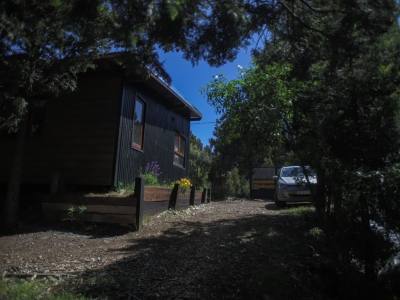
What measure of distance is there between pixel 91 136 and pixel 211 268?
6293 mm

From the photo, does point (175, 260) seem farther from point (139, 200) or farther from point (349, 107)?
point (349, 107)

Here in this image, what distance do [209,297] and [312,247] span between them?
299cm

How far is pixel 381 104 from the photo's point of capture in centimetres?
593

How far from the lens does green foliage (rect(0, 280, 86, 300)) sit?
4582 millimetres

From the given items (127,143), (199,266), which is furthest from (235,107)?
(199,266)

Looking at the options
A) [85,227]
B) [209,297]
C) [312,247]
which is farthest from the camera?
[85,227]

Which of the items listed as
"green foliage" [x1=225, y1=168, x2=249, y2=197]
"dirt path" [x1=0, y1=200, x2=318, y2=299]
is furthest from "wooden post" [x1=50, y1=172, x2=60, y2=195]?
"green foliage" [x1=225, y1=168, x2=249, y2=197]

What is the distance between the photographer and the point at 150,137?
12.9 meters

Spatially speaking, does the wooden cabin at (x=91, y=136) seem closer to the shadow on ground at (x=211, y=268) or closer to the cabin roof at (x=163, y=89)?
the cabin roof at (x=163, y=89)

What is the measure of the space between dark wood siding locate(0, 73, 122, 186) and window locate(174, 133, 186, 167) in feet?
17.7

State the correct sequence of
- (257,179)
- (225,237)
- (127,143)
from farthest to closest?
(257,179), (127,143), (225,237)

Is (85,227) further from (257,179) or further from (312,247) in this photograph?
(257,179)

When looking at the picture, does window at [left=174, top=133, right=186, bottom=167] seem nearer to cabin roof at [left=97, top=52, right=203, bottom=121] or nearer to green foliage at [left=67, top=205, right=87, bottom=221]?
cabin roof at [left=97, top=52, right=203, bottom=121]

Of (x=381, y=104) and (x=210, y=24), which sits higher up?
(x=210, y=24)
